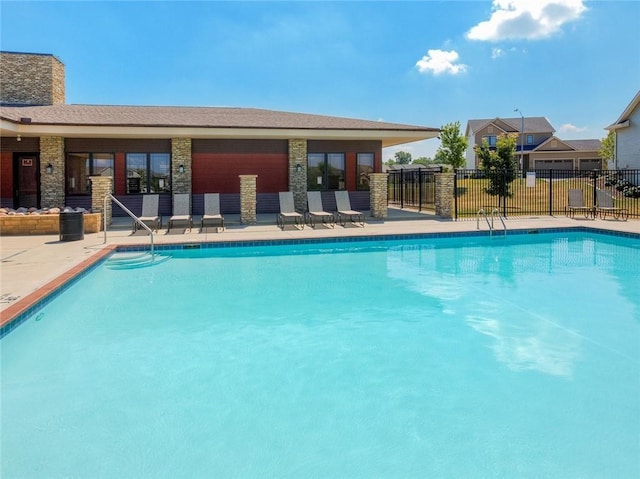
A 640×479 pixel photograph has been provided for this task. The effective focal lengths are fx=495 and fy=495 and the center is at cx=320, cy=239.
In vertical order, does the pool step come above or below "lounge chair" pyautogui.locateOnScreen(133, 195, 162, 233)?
below

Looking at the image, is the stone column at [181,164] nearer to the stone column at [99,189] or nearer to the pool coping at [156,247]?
the stone column at [99,189]

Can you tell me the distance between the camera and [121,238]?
1257cm

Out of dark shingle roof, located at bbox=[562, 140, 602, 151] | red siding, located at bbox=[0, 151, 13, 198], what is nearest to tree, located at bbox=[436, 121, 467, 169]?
dark shingle roof, located at bbox=[562, 140, 602, 151]

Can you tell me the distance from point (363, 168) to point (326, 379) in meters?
15.0

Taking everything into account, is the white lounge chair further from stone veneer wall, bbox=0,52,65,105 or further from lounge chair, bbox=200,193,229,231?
stone veneer wall, bbox=0,52,65,105

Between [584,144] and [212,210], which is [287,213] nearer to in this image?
[212,210]

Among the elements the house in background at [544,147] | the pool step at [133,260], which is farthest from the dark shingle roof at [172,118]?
the house in background at [544,147]

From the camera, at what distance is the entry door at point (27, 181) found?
17.1 m

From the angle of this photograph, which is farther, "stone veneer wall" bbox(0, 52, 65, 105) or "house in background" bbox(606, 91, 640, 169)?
"house in background" bbox(606, 91, 640, 169)

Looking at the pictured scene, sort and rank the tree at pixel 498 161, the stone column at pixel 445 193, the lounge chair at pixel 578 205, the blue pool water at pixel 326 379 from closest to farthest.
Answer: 1. the blue pool water at pixel 326 379
2. the stone column at pixel 445 193
3. the lounge chair at pixel 578 205
4. the tree at pixel 498 161

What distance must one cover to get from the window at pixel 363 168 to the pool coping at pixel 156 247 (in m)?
6.08

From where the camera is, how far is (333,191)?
741 inches

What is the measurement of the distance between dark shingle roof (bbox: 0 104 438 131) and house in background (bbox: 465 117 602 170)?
3794 cm

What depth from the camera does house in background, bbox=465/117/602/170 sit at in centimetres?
5438
